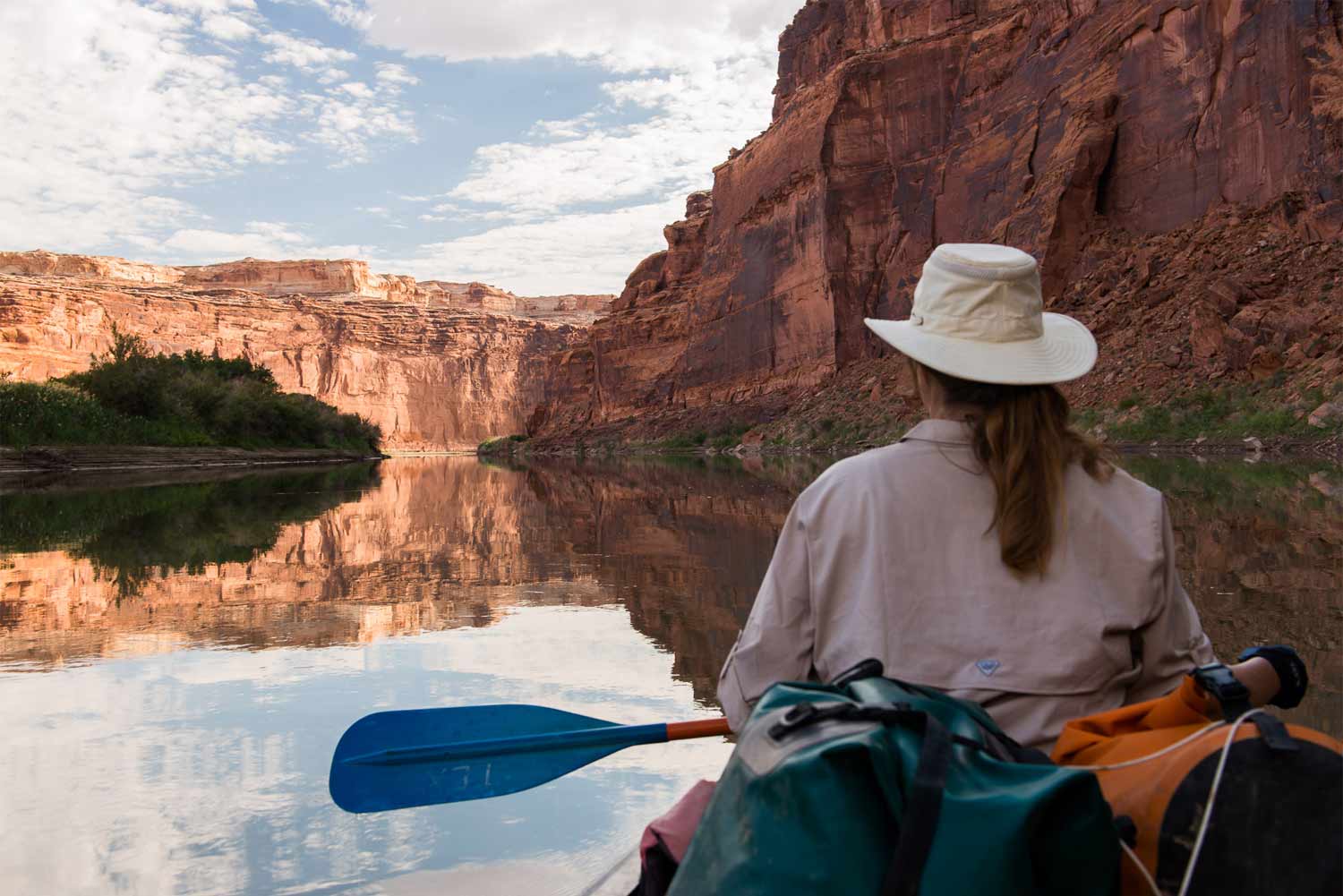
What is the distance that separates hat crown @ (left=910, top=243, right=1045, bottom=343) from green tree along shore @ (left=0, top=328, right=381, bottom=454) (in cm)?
3244

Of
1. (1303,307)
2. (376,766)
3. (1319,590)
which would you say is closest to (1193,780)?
(376,766)

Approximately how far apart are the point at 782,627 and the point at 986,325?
64cm

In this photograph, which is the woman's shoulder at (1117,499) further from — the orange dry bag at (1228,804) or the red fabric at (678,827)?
the red fabric at (678,827)

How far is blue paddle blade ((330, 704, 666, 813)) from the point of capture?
229 centimetres

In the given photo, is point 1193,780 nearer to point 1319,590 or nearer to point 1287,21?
point 1319,590

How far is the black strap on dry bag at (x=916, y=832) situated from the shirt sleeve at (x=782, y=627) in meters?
0.56

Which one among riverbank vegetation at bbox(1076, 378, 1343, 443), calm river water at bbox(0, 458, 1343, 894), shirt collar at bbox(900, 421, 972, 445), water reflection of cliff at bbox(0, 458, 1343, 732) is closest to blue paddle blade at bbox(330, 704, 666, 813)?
calm river water at bbox(0, 458, 1343, 894)

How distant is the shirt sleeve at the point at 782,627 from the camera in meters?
1.75

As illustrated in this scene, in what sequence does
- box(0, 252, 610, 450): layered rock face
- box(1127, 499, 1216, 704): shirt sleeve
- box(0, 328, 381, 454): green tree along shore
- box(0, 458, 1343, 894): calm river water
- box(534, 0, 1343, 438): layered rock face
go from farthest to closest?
1. box(0, 252, 610, 450): layered rock face
2. box(0, 328, 381, 454): green tree along shore
3. box(534, 0, 1343, 438): layered rock face
4. box(0, 458, 1343, 894): calm river water
5. box(1127, 499, 1216, 704): shirt sleeve

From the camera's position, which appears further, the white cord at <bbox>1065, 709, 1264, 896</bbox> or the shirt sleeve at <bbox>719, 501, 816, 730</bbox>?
the shirt sleeve at <bbox>719, 501, 816, 730</bbox>

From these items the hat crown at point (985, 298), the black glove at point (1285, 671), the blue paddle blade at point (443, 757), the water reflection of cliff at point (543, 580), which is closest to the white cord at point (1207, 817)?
the black glove at point (1285, 671)

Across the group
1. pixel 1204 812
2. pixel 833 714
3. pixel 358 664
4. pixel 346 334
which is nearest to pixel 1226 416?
pixel 358 664

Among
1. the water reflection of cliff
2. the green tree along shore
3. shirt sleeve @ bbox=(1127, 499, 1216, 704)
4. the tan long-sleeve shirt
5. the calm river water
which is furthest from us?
the green tree along shore

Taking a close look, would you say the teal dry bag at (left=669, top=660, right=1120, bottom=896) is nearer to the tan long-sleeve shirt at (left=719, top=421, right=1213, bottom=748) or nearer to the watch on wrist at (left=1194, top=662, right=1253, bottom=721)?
the watch on wrist at (left=1194, top=662, right=1253, bottom=721)
